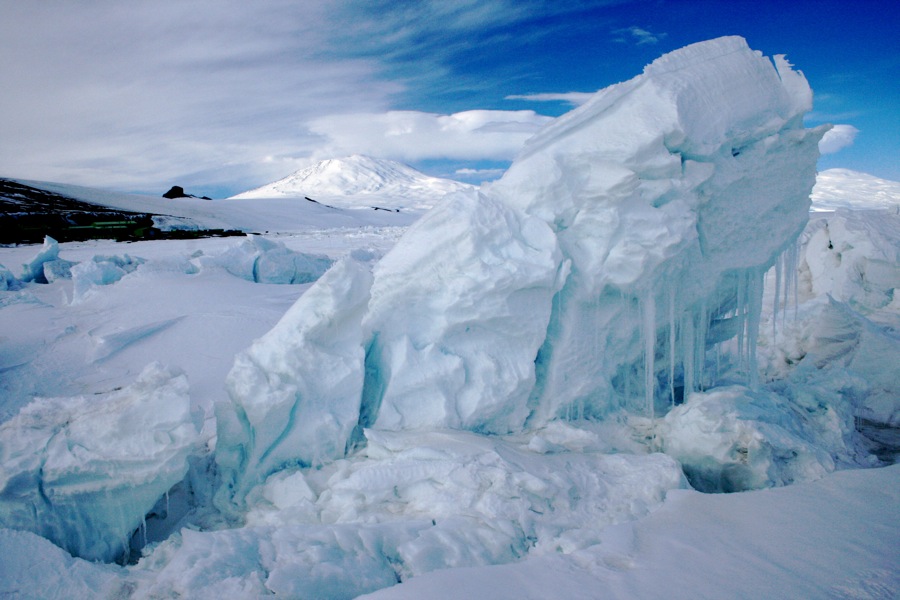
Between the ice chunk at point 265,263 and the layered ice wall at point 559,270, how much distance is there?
274 inches

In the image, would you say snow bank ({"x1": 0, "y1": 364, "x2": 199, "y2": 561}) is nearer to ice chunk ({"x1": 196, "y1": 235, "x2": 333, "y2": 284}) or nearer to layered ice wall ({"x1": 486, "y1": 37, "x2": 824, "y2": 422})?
layered ice wall ({"x1": 486, "y1": 37, "x2": 824, "y2": 422})

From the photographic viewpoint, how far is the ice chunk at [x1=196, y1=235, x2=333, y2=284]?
11.1m

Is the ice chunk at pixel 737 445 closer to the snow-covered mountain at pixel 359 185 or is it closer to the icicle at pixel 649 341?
the icicle at pixel 649 341

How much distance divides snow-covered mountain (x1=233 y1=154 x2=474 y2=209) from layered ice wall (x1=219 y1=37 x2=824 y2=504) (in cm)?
8348

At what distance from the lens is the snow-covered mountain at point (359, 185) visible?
3816 inches

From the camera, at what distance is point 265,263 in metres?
11.7

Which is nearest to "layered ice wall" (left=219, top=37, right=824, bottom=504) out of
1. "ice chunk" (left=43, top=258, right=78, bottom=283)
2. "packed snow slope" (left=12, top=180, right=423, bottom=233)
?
"ice chunk" (left=43, top=258, right=78, bottom=283)

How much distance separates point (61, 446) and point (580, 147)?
15.1ft

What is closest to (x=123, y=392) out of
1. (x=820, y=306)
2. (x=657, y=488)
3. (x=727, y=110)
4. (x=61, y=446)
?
(x=61, y=446)

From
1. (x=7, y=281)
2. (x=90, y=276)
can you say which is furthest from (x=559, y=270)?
(x=7, y=281)

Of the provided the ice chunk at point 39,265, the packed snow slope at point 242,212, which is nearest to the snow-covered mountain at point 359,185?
the packed snow slope at point 242,212

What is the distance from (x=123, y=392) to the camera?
404 cm

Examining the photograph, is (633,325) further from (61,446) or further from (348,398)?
(61,446)

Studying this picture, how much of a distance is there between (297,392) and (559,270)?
2424mm
